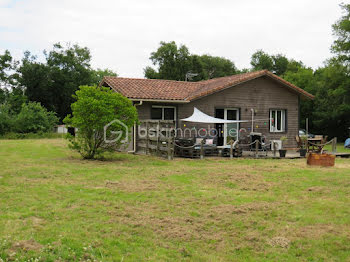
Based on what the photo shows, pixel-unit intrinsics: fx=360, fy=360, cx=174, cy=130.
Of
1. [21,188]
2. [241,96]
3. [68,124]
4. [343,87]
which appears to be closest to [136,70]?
[343,87]

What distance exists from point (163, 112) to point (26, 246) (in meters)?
12.6

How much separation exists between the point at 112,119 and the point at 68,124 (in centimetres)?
181

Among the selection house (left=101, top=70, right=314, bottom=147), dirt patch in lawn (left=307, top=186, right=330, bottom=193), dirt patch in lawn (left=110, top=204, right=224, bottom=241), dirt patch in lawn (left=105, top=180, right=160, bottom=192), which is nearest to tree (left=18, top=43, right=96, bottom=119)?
house (left=101, top=70, right=314, bottom=147)

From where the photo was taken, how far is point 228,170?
10.5m

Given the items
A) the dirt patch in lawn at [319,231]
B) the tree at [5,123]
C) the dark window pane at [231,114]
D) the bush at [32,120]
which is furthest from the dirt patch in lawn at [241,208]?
the tree at [5,123]

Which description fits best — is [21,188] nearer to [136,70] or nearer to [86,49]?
[86,49]

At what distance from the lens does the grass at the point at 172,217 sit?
13.6 ft

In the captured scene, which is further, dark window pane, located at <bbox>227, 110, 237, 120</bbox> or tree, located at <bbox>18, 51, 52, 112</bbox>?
tree, located at <bbox>18, 51, 52, 112</bbox>

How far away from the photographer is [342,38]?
32.0 metres

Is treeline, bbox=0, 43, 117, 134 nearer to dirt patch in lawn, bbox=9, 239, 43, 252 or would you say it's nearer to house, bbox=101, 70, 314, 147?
house, bbox=101, 70, 314, 147

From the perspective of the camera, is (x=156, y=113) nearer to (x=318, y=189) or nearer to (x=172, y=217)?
(x=318, y=189)

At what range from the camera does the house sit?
16.2 meters
